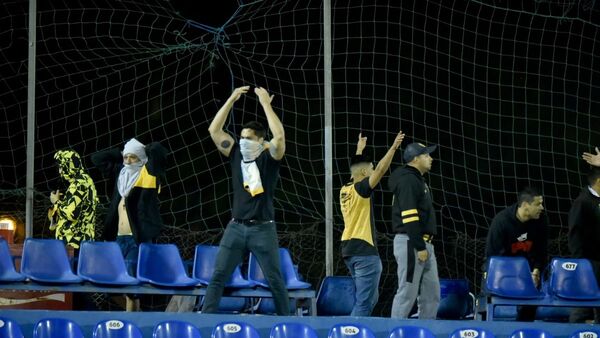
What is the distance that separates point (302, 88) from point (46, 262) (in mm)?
5308

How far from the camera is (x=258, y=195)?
356 inches

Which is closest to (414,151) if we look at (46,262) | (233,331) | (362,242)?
(362,242)

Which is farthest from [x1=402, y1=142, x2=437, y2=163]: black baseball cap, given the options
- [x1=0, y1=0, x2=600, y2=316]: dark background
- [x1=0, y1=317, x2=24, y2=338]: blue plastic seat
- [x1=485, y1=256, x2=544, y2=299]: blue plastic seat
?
[x1=0, y1=317, x2=24, y2=338]: blue plastic seat

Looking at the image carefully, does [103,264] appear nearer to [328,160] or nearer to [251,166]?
[251,166]

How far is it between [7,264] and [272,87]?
4.20m

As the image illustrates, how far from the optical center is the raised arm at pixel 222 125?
9.10 meters

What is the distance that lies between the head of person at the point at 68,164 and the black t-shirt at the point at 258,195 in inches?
71.4

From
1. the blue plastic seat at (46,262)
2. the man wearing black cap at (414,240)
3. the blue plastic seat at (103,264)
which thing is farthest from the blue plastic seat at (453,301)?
the blue plastic seat at (46,262)

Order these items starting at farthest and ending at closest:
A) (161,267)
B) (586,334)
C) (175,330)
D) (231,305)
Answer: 1. (231,305)
2. (161,267)
3. (586,334)
4. (175,330)

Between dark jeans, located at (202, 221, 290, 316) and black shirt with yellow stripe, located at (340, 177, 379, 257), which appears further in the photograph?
black shirt with yellow stripe, located at (340, 177, 379, 257)

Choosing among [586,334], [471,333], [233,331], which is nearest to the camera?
[233,331]

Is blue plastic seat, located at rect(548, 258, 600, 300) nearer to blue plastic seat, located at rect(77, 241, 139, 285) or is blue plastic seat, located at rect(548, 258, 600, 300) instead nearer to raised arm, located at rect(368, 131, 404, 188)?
raised arm, located at rect(368, 131, 404, 188)

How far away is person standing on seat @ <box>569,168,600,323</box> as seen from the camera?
10.2 metres

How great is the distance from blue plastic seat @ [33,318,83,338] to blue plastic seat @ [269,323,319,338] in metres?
1.36
